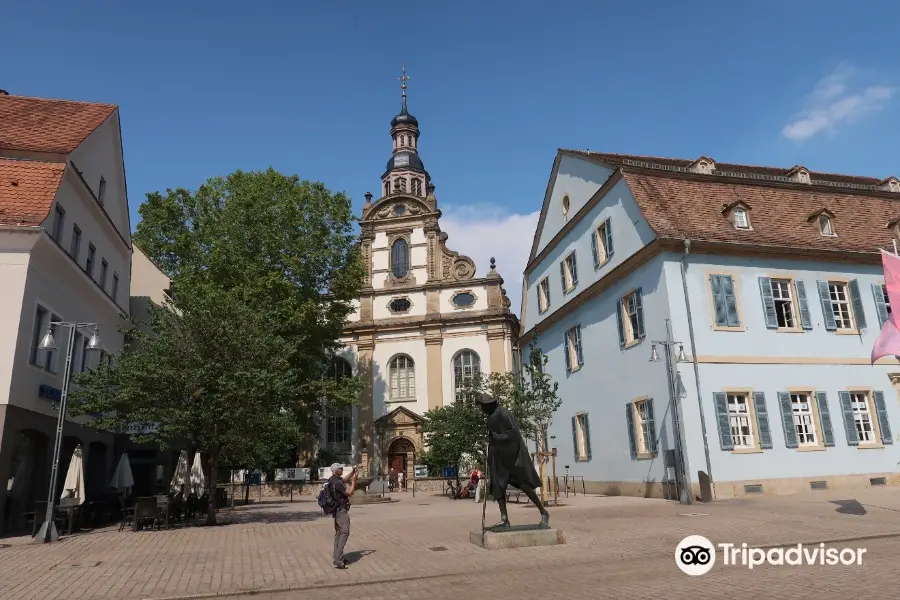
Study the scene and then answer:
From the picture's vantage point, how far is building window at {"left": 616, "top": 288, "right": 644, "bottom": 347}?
20.1 m

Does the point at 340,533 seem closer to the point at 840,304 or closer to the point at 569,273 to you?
the point at 840,304

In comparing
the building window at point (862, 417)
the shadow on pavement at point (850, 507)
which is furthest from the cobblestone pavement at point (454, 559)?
the building window at point (862, 417)

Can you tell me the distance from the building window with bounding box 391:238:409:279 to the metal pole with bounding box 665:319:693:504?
94.6 ft

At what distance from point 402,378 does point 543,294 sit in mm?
17191

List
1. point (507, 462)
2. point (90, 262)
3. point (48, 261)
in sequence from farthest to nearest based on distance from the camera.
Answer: point (90, 262) < point (48, 261) < point (507, 462)

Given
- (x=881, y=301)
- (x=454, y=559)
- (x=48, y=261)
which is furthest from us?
(x=881, y=301)

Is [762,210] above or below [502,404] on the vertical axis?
above

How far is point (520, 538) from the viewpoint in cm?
989

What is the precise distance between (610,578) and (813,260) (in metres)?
16.4

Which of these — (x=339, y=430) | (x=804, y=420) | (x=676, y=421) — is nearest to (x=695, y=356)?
(x=676, y=421)

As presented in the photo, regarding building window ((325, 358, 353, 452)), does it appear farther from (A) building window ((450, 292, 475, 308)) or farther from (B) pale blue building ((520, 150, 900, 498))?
(B) pale blue building ((520, 150, 900, 498))

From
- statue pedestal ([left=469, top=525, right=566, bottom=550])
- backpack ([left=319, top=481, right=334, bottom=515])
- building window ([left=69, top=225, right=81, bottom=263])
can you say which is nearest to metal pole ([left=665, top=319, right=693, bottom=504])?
statue pedestal ([left=469, top=525, right=566, bottom=550])

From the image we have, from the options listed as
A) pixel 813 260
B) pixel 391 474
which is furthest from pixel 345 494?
pixel 391 474

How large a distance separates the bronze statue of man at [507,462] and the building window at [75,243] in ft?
46.6
